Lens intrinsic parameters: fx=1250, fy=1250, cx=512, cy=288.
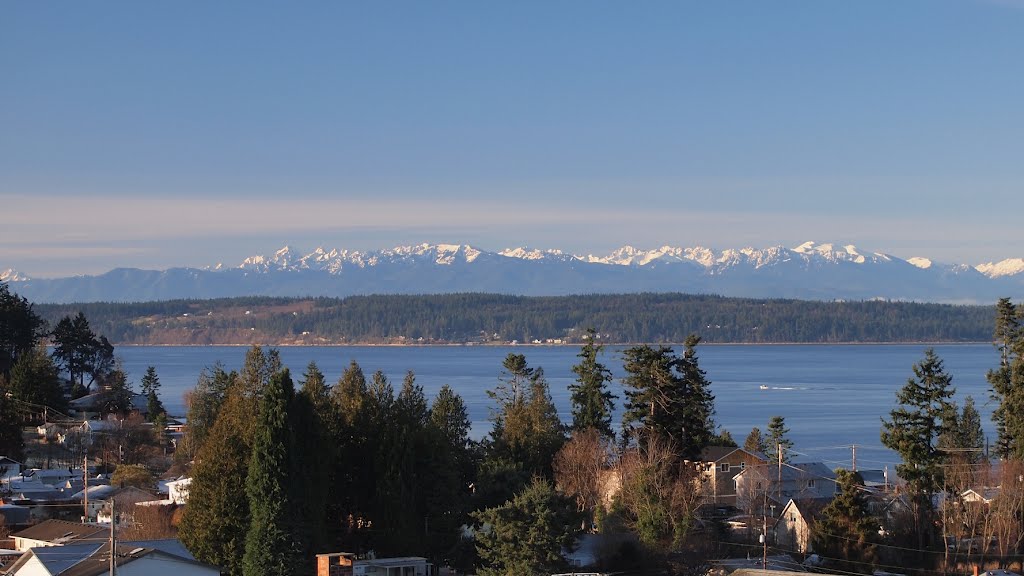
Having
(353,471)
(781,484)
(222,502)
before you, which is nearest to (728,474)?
(781,484)

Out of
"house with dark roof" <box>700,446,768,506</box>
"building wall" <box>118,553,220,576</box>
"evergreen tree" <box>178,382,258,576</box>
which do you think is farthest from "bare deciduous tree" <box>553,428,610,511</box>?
"building wall" <box>118,553,220,576</box>

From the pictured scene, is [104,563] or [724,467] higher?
[104,563]

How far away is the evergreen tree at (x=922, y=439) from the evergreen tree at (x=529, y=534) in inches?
476

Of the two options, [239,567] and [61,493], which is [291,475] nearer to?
[239,567]

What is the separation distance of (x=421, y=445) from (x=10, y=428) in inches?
972

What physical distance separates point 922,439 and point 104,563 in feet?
74.6

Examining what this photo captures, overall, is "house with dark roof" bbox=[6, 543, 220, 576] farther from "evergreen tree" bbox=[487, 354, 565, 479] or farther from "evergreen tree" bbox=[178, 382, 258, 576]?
"evergreen tree" bbox=[487, 354, 565, 479]

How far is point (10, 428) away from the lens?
168 ft

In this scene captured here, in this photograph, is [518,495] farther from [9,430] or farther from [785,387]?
[785,387]

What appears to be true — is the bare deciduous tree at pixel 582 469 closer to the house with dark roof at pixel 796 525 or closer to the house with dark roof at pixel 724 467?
the house with dark roof at pixel 724 467

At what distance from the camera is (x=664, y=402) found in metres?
41.2

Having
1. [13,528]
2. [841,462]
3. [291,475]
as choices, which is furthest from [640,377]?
[841,462]

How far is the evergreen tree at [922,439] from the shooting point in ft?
116

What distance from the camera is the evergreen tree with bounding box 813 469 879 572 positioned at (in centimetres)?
3269
